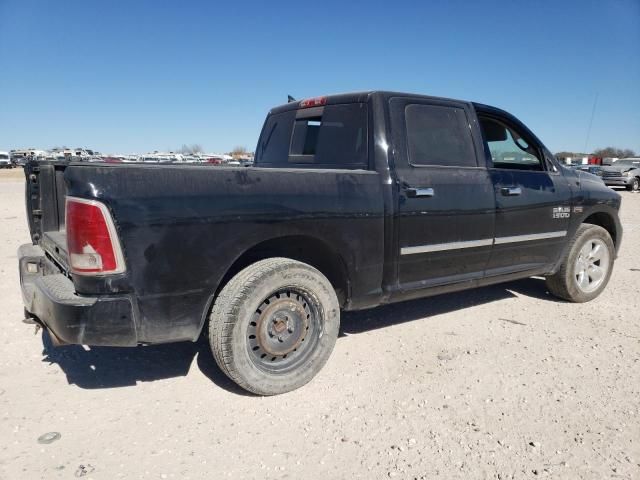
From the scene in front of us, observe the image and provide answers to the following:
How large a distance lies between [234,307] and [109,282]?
2.21 ft

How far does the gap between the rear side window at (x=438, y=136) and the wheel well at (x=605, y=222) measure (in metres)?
2.07

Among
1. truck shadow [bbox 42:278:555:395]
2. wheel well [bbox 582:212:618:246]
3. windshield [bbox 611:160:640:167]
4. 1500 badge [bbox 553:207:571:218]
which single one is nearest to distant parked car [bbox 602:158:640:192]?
windshield [bbox 611:160:640:167]

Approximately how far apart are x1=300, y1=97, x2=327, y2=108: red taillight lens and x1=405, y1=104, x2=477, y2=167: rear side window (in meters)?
0.70

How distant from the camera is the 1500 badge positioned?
436cm

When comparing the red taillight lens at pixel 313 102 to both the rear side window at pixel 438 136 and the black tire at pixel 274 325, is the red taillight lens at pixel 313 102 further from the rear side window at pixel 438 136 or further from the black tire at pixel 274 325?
the black tire at pixel 274 325

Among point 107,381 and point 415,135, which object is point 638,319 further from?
point 107,381

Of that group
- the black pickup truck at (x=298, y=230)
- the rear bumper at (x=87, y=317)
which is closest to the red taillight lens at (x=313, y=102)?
the black pickup truck at (x=298, y=230)

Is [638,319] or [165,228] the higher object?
[165,228]

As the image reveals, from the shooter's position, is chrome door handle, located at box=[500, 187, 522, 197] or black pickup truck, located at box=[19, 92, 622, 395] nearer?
black pickup truck, located at box=[19, 92, 622, 395]

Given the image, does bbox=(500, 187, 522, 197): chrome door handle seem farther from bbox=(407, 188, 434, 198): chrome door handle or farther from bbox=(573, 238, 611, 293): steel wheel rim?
bbox=(573, 238, 611, 293): steel wheel rim

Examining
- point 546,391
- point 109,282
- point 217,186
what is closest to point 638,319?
point 546,391

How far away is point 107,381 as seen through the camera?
3.12m

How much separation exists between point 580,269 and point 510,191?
5.09ft

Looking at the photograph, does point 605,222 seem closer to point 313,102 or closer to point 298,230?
point 313,102
